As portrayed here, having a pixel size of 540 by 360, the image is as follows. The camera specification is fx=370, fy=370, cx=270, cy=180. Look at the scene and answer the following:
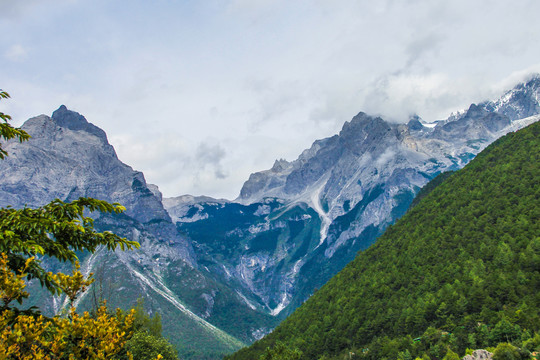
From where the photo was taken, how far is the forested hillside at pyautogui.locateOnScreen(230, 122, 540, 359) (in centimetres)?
9062

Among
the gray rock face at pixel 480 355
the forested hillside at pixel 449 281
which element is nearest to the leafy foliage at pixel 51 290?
the gray rock face at pixel 480 355

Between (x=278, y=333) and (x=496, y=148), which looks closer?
(x=278, y=333)

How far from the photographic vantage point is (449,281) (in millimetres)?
115500

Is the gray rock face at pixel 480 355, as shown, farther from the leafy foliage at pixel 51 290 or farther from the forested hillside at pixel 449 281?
the leafy foliage at pixel 51 290

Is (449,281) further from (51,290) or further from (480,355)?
(51,290)

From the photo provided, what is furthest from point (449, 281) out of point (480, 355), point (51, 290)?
point (51, 290)

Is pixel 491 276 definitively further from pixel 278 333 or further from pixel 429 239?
pixel 278 333

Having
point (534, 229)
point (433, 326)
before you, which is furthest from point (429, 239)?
point (433, 326)

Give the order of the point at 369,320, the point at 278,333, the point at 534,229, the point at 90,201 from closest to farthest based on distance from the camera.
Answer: the point at 90,201 → the point at 534,229 → the point at 369,320 → the point at 278,333

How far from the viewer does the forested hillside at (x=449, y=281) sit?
9062 centimetres

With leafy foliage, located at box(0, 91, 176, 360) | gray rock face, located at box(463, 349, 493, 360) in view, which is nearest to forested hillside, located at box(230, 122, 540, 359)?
gray rock face, located at box(463, 349, 493, 360)

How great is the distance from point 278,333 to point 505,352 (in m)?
101

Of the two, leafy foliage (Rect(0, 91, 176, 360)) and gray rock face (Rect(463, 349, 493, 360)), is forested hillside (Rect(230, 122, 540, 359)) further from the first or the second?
leafy foliage (Rect(0, 91, 176, 360))

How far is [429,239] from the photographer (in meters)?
142
